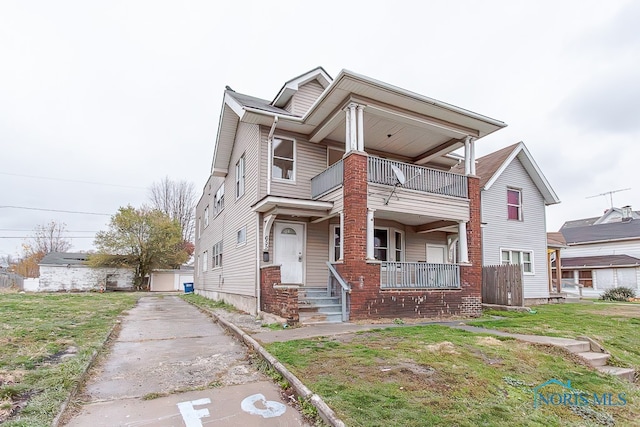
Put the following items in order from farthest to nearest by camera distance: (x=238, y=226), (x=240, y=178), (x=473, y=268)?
(x=240, y=178) → (x=238, y=226) → (x=473, y=268)

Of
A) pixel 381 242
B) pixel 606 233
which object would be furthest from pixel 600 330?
pixel 606 233

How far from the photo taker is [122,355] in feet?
21.0

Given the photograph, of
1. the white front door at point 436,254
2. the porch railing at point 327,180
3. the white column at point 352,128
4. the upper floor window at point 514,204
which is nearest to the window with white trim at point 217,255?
the porch railing at point 327,180

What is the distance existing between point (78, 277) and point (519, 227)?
3670 centimetres

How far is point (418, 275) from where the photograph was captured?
10953 mm

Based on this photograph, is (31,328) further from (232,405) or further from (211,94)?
(211,94)

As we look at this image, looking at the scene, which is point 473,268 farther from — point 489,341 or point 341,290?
point 489,341

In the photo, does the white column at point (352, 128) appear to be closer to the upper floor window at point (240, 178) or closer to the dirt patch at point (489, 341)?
the upper floor window at point (240, 178)

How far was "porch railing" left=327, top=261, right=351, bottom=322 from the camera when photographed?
959 centimetres

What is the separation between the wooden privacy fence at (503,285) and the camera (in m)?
12.8

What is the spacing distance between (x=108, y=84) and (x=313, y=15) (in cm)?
1052

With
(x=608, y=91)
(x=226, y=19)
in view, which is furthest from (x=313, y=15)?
(x=608, y=91)

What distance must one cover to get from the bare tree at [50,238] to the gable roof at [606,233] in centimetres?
6370

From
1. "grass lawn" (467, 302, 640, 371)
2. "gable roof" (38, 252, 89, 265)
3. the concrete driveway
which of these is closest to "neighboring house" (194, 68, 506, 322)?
"grass lawn" (467, 302, 640, 371)
